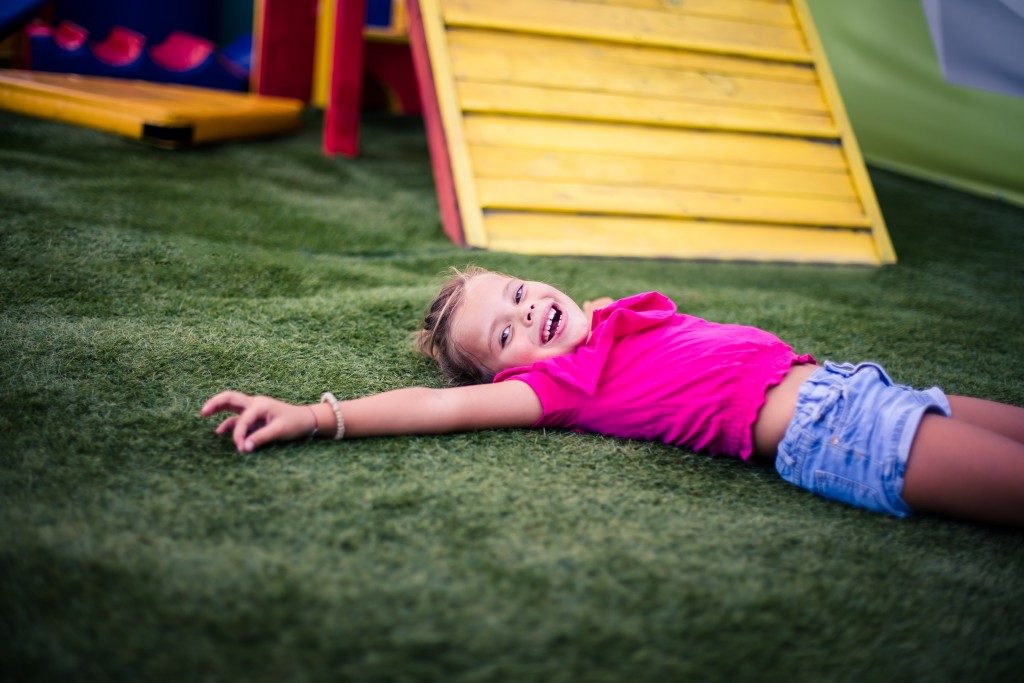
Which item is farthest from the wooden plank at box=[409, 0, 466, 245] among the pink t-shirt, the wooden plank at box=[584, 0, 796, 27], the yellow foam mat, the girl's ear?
the pink t-shirt

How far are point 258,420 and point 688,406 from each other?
69 centimetres

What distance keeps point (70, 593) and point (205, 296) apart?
3.70 feet

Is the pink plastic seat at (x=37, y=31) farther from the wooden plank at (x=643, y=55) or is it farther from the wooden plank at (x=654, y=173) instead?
the wooden plank at (x=654, y=173)

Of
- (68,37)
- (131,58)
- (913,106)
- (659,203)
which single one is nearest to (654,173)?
(659,203)

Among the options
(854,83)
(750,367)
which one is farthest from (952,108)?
(750,367)

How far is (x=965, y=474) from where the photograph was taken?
120 centimetres

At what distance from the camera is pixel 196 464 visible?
1232 mm

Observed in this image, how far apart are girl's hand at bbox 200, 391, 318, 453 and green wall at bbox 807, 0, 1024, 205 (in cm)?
375

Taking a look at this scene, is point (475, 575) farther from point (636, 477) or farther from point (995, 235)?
point (995, 235)

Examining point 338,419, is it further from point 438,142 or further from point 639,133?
point 639,133

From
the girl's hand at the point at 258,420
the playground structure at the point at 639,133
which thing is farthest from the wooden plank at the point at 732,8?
the girl's hand at the point at 258,420

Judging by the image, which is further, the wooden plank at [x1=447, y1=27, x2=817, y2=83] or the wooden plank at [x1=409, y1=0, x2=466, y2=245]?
the wooden plank at [x1=447, y1=27, x2=817, y2=83]

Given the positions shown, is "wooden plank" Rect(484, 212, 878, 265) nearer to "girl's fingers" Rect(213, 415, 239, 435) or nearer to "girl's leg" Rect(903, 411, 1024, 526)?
"girl's fingers" Rect(213, 415, 239, 435)

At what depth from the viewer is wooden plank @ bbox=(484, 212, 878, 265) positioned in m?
2.64
